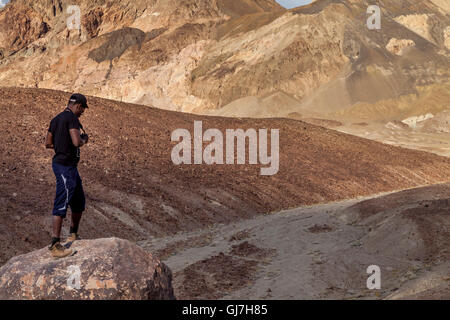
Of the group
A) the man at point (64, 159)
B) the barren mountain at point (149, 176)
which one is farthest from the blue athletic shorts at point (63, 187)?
the barren mountain at point (149, 176)

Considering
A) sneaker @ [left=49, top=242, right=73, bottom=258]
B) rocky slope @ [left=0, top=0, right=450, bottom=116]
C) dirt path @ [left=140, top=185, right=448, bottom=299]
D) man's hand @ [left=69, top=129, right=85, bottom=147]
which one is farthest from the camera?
rocky slope @ [left=0, top=0, right=450, bottom=116]

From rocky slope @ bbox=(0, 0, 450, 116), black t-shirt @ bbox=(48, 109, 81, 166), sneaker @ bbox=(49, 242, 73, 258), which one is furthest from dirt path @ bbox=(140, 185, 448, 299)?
rocky slope @ bbox=(0, 0, 450, 116)

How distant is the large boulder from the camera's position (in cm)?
561

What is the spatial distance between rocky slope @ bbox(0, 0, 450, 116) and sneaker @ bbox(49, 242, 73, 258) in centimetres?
5397

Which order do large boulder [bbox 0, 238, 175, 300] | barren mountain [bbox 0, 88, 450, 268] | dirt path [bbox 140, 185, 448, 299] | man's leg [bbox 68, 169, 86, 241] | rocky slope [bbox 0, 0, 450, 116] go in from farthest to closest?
rocky slope [bbox 0, 0, 450, 116], barren mountain [bbox 0, 88, 450, 268], dirt path [bbox 140, 185, 448, 299], man's leg [bbox 68, 169, 86, 241], large boulder [bbox 0, 238, 175, 300]

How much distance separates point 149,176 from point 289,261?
27.1 ft

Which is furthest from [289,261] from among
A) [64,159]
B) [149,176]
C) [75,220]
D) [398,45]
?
[398,45]

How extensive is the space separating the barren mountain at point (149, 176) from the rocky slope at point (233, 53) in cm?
3430

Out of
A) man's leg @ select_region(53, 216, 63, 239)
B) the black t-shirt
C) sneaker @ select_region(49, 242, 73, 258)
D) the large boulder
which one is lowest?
the large boulder

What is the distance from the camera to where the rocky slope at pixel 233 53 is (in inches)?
2505

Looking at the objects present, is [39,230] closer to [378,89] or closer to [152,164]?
[152,164]

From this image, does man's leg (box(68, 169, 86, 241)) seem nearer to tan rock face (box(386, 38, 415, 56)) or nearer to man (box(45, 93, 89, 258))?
man (box(45, 93, 89, 258))

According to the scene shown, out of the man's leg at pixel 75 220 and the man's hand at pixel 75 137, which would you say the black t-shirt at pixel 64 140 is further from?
the man's leg at pixel 75 220

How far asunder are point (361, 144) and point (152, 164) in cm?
1499
